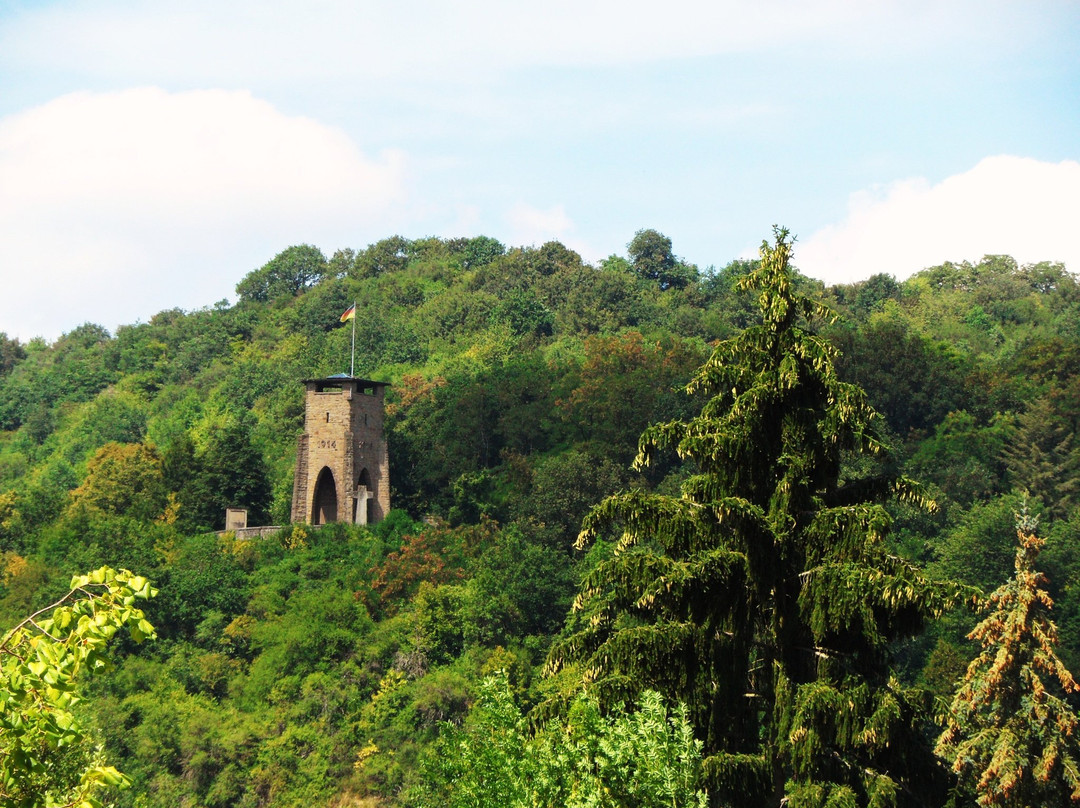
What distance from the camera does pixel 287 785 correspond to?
1699 inches

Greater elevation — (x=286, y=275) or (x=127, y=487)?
(x=286, y=275)

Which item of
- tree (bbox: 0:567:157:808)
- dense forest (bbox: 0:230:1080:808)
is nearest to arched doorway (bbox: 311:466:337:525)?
dense forest (bbox: 0:230:1080:808)

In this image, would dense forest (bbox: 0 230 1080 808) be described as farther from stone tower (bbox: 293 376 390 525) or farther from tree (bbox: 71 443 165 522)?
stone tower (bbox: 293 376 390 525)

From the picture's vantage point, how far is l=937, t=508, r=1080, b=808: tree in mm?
25984

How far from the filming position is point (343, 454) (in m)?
53.0

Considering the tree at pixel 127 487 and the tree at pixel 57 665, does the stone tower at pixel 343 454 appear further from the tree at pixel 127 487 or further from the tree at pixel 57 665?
→ the tree at pixel 57 665

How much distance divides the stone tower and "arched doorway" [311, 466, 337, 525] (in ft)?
0.12

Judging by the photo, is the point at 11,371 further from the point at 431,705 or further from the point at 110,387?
the point at 431,705

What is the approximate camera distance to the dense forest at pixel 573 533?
50.8 ft

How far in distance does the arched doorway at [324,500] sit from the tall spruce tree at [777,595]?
3798 cm

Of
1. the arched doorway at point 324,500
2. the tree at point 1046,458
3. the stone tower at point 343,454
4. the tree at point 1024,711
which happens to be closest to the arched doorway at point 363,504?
the stone tower at point 343,454

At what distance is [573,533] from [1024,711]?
27.6m

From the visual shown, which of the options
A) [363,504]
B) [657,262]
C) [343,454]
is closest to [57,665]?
[343,454]

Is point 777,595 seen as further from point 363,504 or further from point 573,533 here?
point 363,504
